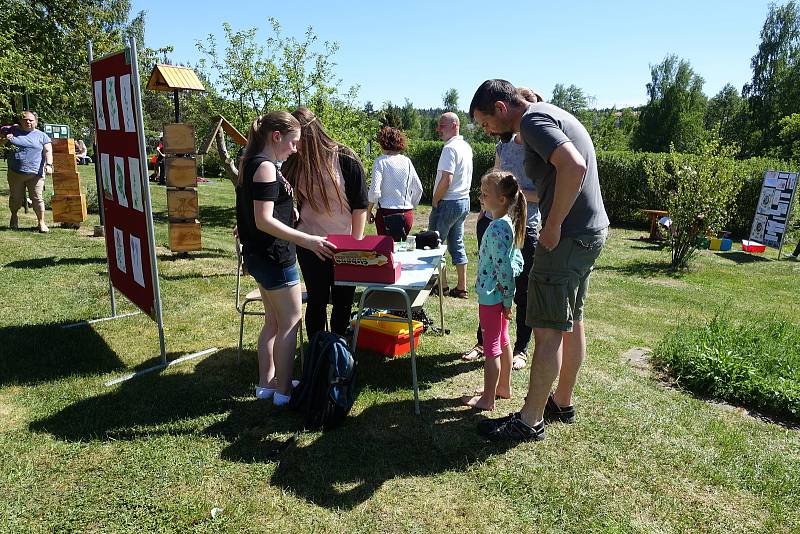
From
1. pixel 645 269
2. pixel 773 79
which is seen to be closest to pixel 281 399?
pixel 645 269

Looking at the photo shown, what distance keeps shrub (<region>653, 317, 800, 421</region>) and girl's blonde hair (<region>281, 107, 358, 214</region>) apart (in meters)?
2.83

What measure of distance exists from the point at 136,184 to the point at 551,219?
2.74m

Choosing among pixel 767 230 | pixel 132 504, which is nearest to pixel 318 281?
pixel 132 504

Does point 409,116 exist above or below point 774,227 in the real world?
above

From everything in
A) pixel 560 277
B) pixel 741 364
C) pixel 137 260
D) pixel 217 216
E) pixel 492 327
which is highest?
pixel 560 277

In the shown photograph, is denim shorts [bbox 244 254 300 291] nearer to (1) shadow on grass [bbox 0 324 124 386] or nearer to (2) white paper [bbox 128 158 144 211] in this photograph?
(2) white paper [bbox 128 158 144 211]

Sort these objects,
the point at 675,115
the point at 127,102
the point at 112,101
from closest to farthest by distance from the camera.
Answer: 1. the point at 127,102
2. the point at 112,101
3. the point at 675,115

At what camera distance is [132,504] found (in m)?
2.41

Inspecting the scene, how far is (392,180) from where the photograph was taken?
551 centimetres

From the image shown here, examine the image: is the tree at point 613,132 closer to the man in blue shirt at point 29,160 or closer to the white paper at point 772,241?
the white paper at point 772,241

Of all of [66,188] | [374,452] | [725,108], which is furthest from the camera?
[725,108]

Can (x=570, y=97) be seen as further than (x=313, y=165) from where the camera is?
Yes

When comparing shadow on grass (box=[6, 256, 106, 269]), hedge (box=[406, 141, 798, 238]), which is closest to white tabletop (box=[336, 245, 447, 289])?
shadow on grass (box=[6, 256, 106, 269])

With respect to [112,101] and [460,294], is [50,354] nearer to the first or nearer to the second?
[112,101]
